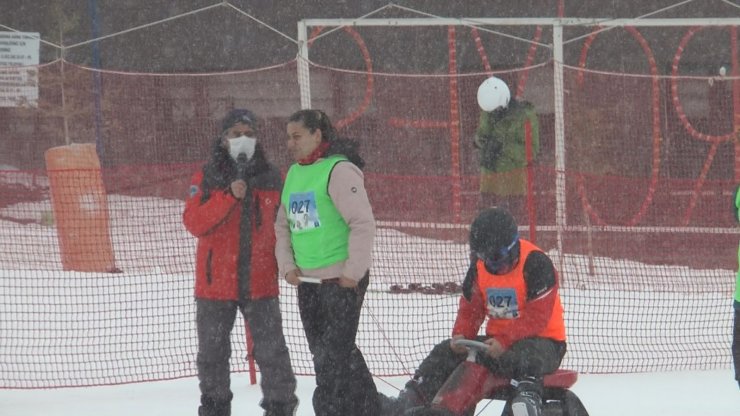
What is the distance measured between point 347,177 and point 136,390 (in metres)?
2.50

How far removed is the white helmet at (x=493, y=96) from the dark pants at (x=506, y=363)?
438 centimetres

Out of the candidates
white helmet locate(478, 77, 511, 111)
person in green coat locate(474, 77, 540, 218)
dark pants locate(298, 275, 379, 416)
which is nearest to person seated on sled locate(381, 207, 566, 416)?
dark pants locate(298, 275, 379, 416)

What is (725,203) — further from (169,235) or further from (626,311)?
(169,235)

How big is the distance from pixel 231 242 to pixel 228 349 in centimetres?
54

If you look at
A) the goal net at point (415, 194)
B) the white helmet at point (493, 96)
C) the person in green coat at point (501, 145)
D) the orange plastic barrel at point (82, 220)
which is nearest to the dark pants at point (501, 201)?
the person in green coat at point (501, 145)

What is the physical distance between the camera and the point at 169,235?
40.3 feet

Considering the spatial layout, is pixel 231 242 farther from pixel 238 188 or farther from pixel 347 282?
pixel 347 282

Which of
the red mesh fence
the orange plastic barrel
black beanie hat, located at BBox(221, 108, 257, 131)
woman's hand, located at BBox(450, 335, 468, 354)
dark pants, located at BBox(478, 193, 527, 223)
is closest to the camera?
woman's hand, located at BBox(450, 335, 468, 354)

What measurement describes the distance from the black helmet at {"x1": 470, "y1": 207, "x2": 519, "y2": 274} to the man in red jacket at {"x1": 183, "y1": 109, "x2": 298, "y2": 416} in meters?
1.20

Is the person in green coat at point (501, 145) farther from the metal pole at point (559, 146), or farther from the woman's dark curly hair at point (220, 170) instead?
the woman's dark curly hair at point (220, 170)

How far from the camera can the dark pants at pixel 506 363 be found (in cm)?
514

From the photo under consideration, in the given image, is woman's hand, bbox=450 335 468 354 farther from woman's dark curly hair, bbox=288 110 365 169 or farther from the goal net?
the goal net

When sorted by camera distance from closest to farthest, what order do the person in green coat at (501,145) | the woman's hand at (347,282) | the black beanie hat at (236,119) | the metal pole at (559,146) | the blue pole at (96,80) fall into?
the woman's hand at (347,282) < the black beanie hat at (236,119) < the person in green coat at (501,145) < the metal pole at (559,146) < the blue pole at (96,80)

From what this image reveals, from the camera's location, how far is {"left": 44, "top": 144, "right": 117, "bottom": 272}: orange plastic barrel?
10.5 m
